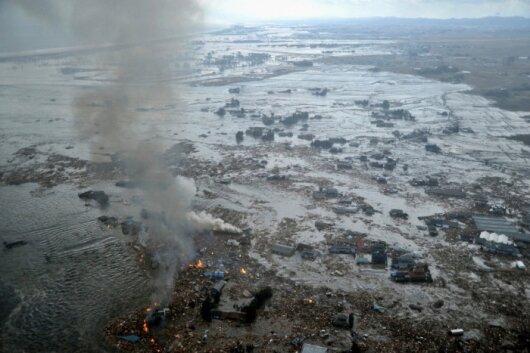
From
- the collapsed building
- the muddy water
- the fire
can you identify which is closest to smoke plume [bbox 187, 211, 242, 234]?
the fire

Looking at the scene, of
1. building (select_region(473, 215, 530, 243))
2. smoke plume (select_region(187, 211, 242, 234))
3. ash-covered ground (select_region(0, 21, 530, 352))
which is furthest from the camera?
smoke plume (select_region(187, 211, 242, 234))

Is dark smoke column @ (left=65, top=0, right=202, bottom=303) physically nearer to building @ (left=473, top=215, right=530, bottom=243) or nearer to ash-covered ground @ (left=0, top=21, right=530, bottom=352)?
ash-covered ground @ (left=0, top=21, right=530, bottom=352)

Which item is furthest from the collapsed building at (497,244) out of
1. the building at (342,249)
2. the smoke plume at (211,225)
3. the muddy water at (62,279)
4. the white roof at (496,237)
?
the muddy water at (62,279)

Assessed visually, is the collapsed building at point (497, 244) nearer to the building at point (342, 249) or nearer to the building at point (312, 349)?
the building at point (342, 249)

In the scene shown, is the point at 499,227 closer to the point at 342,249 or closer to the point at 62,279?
the point at 342,249

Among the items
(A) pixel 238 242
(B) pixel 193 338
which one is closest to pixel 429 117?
(A) pixel 238 242

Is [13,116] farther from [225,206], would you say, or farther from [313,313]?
[313,313]

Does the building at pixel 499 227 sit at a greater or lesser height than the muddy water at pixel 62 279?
greater

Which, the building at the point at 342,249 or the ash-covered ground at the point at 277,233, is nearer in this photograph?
the ash-covered ground at the point at 277,233
